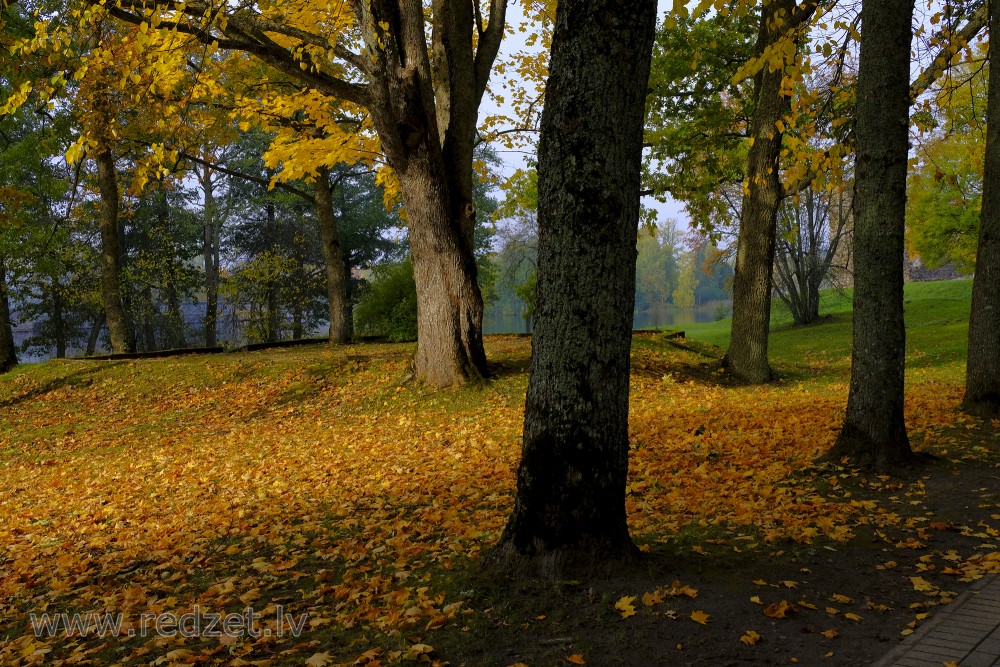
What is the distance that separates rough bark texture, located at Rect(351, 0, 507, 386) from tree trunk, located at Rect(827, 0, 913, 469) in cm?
654

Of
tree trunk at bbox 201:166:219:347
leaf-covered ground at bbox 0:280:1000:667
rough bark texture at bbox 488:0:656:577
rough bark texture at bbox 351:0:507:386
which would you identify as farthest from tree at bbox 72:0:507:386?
tree trunk at bbox 201:166:219:347

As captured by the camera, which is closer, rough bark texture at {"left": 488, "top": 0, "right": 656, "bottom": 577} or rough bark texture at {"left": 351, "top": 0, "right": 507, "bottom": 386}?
rough bark texture at {"left": 488, "top": 0, "right": 656, "bottom": 577}

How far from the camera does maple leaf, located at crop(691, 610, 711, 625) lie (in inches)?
152

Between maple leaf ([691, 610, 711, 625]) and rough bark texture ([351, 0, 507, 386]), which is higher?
rough bark texture ([351, 0, 507, 386])

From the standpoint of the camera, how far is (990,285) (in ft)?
26.8

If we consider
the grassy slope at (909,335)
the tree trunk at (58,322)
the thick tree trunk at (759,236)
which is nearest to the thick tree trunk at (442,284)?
the thick tree trunk at (759,236)

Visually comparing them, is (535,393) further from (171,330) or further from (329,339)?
(171,330)

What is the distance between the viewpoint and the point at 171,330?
34.5m

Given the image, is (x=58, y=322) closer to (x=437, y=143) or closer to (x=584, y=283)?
(x=437, y=143)

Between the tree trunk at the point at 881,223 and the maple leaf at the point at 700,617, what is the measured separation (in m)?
3.44

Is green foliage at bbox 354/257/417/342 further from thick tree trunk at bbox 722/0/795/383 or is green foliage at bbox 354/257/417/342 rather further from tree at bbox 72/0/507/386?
thick tree trunk at bbox 722/0/795/383

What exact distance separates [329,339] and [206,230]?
1612cm

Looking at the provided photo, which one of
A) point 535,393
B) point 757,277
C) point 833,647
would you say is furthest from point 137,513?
point 757,277

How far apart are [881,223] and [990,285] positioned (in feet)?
9.31
